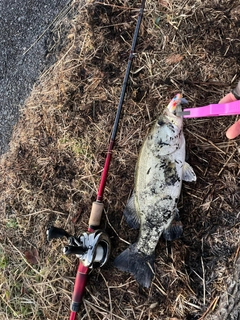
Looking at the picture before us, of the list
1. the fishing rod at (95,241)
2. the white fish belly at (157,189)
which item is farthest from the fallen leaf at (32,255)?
the white fish belly at (157,189)

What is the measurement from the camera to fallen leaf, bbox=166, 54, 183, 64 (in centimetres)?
320

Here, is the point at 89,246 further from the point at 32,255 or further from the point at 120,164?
the point at 32,255

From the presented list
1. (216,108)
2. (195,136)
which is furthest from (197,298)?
(216,108)

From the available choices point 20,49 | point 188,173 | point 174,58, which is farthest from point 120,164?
point 20,49

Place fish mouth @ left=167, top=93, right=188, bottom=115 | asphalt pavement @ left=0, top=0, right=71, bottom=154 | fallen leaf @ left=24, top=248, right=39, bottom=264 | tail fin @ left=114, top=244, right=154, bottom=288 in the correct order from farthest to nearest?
asphalt pavement @ left=0, top=0, right=71, bottom=154, fallen leaf @ left=24, top=248, right=39, bottom=264, tail fin @ left=114, top=244, right=154, bottom=288, fish mouth @ left=167, top=93, right=188, bottom=115

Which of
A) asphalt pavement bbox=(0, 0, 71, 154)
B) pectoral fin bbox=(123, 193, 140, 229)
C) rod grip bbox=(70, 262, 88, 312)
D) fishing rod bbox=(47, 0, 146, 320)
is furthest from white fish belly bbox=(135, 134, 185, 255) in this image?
asphalt pavement bbox=(0, 0, 71, 154)

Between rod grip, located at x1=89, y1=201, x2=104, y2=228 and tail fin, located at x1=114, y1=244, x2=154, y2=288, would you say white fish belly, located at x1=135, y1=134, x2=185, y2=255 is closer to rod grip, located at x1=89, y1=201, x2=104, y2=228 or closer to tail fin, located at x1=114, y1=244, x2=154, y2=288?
tail fin, located at x1=114, y1=244, x2=154, y2=288

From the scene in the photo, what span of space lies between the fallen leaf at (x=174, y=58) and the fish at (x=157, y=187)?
0.50 meters

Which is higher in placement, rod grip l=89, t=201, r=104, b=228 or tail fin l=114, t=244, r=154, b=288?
rod grip l=89, t=201, r=104, b=228

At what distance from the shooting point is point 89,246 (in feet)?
9.32

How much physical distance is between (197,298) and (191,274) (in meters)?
0.19

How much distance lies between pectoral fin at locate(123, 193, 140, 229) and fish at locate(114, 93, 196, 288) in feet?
0.18

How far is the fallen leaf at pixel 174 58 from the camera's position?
3199mm

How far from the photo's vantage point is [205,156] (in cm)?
302
